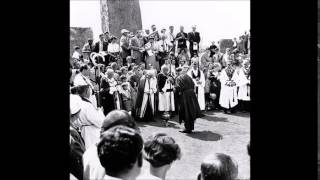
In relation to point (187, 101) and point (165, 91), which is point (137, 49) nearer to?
point (165, 91)

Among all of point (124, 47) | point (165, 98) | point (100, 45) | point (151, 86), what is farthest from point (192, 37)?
point (151, 86)

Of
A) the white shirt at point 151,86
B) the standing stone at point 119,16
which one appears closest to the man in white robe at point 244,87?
the white shirt at point 151,86

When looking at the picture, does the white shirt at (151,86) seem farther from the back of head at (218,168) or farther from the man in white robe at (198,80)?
the back of head at (218,168)

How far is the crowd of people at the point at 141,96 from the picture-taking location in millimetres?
2828

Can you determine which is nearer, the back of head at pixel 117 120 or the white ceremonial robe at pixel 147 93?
the back of head at pixel 117 120

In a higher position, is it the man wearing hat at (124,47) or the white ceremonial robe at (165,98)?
the man wearing hat at (124,47)

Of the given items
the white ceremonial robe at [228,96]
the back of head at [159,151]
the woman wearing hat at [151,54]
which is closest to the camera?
the back of head at [159,151]

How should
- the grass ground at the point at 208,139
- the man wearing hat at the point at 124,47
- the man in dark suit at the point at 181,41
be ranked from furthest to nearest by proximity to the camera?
1. the man in dark suit at the point at 181,41
2. the man wearing hat at the point at 124,47
3. the grass ground at the point at 208,139

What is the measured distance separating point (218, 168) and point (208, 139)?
314 inches

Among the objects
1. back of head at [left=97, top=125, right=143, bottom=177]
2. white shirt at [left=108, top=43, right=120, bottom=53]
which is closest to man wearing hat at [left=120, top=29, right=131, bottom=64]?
white shirt at [left=108, top=43, right=120, bottom=53]

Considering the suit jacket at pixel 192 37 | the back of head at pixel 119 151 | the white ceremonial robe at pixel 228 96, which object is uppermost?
the suit jacket at pixel 192 37

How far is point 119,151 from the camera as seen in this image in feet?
8.82
